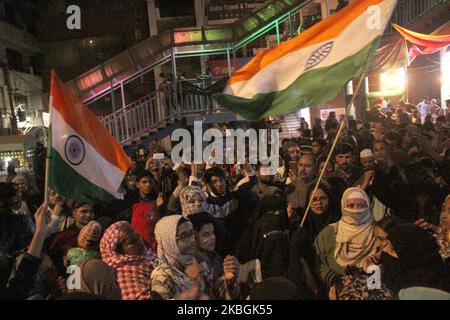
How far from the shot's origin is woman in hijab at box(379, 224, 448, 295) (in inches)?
122

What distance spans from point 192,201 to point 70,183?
121cm

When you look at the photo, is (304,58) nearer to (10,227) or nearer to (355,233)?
(355,233)

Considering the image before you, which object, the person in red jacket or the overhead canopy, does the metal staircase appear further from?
the person in red jacket

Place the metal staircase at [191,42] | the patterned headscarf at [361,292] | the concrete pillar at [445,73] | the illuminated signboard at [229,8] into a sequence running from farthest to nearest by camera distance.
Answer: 1. the illuminated signboard at [229,8]
2. the concrete pillar at [445,73]
3. the metal staircase at [191,42]
4. the patterned headscarf at [361,292]

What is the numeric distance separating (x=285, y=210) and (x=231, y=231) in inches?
25.7

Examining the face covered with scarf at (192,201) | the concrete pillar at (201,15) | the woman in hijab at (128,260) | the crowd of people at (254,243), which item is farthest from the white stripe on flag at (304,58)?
the concrete pillar at (201,15)

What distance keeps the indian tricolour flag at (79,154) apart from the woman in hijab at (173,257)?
83 centimetres

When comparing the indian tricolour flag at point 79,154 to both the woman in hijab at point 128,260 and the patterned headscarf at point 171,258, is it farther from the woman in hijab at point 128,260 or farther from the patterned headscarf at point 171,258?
the patterned headscarf at point 171,258

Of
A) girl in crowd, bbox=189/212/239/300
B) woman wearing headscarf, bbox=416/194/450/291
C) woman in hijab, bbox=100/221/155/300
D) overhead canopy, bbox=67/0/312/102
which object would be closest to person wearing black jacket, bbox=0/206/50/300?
woman in hijab, bbox=100/221/155/300

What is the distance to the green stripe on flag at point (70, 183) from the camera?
361cm

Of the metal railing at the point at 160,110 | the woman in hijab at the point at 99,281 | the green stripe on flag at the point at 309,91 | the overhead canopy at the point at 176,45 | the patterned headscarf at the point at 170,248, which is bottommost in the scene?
the woman in hijab at the point at 99,281

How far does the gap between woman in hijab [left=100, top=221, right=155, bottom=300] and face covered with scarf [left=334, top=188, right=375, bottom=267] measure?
156 centimetres

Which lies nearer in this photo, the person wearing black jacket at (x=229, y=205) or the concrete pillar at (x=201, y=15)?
the person wearing black jacket at (x=229, y=205)
